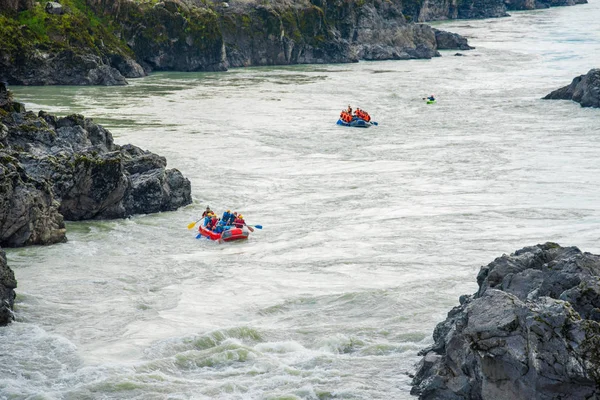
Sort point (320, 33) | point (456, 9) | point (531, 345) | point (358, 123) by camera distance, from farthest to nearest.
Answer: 1. point (456, 9)
2. point (320, 33)
3. point (358, 123)
4. point (531, 345)

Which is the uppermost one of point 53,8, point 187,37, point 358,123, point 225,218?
point 53,8

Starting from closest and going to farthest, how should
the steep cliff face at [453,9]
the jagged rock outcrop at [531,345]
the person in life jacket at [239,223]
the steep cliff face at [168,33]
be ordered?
the jagged rock outcrop at [531,345], the person in life jacket at [239,223], the steep cliff face at [168,33], the steep cliff face at [453,9]

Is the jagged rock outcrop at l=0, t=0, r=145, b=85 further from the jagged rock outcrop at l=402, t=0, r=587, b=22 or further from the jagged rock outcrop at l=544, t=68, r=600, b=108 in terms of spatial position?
the jagged rock outcrop at l=402, t=0, r=587, b=22

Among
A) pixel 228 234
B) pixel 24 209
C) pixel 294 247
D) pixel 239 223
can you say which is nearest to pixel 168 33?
pixel 239 223

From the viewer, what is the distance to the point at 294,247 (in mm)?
33062

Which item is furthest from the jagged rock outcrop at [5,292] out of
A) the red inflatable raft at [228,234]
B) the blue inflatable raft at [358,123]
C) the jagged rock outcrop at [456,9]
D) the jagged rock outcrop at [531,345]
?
the jagged rock outcrop at [456,9]

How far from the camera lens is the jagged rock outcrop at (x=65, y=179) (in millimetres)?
30031

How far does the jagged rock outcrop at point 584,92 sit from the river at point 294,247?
41.4 inches

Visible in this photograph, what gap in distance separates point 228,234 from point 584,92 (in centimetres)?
4563

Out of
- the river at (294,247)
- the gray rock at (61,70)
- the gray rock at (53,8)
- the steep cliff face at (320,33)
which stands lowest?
the river at (294,247)

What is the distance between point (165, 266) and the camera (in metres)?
30.0

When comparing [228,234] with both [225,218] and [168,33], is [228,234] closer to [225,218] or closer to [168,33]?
[225,218]

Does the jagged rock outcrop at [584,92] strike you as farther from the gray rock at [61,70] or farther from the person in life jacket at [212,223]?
the person in life jacket at [212,223]

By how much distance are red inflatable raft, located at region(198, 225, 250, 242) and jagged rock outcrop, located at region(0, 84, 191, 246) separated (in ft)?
14.0
